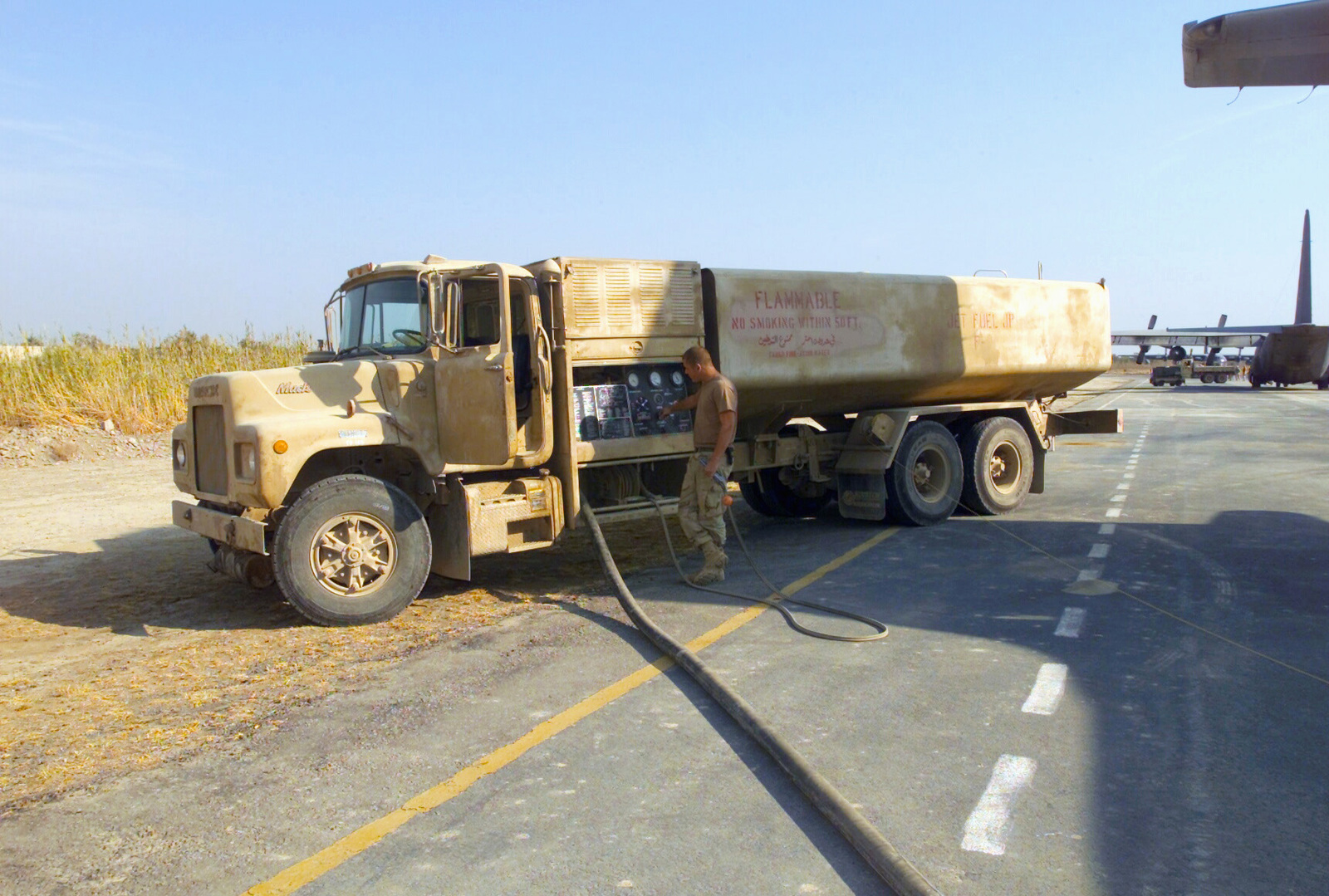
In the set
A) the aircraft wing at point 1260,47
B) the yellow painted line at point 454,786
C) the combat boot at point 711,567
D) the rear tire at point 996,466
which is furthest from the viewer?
the rear tire at point 996,466

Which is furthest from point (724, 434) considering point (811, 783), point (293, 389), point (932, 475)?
point (811, 783)

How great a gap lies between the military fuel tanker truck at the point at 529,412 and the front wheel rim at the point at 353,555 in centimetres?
1

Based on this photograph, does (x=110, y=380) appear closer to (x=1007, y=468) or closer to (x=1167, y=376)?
(x=1007, y=468)

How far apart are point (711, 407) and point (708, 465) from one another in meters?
0.48

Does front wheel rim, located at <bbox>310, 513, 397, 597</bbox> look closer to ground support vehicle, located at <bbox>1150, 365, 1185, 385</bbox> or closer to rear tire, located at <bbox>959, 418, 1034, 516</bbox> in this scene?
rear tire, located at <bbox>959, 418, 1034, 516</bbox>

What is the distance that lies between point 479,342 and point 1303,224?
84.0 meters

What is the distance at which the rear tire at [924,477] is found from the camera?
443 inches

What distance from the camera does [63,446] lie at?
18156 millimetres

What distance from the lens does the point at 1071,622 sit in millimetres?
6992

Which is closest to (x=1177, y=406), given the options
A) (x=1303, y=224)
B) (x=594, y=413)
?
(x=594, y=413)

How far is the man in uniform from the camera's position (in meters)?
8.51

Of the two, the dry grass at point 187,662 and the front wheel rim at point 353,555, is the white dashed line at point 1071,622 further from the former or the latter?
the front wheel rim at point 353,555

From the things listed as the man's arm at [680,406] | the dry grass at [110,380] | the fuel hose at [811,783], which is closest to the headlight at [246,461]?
the fuel hose at [811,783]

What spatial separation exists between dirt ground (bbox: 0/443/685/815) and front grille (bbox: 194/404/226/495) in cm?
102
